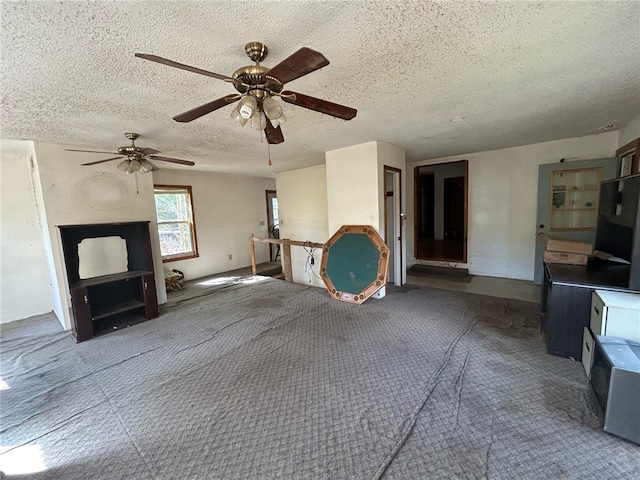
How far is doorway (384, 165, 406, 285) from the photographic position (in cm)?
439

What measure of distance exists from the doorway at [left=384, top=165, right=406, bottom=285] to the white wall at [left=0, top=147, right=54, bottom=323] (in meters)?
5.23

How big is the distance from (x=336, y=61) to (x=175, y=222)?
203 inches

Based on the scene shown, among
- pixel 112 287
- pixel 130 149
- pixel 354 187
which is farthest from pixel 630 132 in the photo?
pixel 112 287

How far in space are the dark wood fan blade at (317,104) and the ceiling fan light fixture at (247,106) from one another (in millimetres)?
175

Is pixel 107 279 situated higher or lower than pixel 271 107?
lower

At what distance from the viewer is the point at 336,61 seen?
170 cm

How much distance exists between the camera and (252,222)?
703cm

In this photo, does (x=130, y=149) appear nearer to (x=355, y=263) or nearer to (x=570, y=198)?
(x=355, y=263)

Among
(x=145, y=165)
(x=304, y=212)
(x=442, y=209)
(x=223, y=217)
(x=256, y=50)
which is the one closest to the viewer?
(x=256, y=50)

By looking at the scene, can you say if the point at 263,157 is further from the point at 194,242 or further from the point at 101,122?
the point at 194,242

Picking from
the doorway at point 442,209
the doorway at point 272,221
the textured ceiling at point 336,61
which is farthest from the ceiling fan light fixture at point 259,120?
the doorway at point 272,221

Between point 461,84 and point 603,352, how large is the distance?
2.13 m

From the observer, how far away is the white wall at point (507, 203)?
14.1 ft

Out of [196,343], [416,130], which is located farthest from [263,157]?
[196,343]
